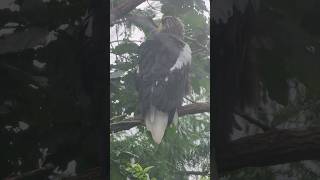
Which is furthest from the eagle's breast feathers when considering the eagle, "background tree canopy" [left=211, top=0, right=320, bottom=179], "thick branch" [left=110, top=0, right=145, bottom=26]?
"background tree canopy" [left=211, top=0, right=320, bottom=179]

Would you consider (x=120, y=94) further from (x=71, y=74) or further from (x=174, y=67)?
(x=71, y=74)

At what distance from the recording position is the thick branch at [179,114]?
2.25 metres

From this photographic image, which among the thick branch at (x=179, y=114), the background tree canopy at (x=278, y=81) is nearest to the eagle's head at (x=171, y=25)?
the thick branch at (x=179, y=114)

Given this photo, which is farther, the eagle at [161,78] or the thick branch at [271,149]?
the eagle at [161,78]

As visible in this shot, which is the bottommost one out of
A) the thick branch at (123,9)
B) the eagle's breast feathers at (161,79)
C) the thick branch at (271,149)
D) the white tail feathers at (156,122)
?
the thick branch at (271,149)

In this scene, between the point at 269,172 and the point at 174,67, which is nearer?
the point at 269,172

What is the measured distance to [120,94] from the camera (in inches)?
89.4

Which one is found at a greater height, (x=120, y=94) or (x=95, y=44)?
(x=95, y=44)

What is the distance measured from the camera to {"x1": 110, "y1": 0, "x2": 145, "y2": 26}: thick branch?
2.29 metres

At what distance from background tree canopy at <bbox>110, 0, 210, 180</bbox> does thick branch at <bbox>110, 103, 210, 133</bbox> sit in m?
0.01

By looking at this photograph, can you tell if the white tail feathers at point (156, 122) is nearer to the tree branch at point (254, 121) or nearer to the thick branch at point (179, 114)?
the thick branch at point (179, 114)

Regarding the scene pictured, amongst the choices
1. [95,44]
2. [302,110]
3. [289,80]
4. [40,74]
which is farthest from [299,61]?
[40,74]

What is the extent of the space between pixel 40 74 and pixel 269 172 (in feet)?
2.97

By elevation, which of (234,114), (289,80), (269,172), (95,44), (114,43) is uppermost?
(114,43)
